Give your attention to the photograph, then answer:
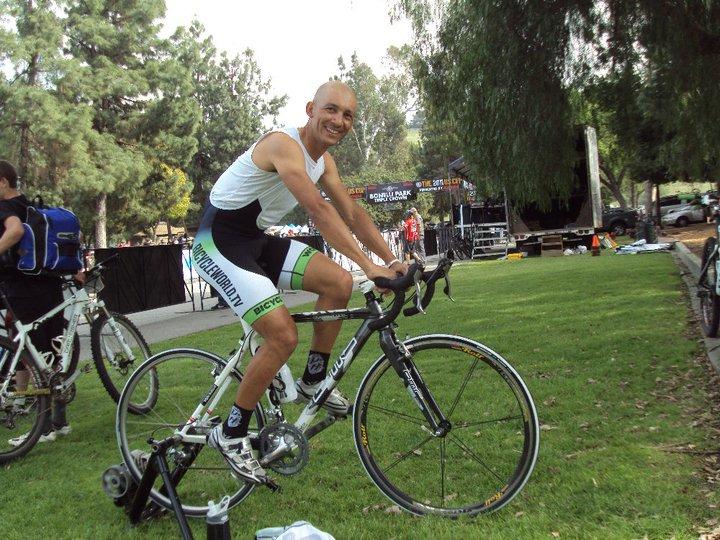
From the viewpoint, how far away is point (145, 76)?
3956cm

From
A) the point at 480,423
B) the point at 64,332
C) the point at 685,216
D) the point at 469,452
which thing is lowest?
the point at 685,216

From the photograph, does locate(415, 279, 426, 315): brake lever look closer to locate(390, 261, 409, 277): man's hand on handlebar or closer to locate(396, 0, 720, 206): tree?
locate(390, 261, 409, 277): man's hand on handlebar

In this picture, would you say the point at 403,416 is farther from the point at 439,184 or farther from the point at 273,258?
the point at 439,184

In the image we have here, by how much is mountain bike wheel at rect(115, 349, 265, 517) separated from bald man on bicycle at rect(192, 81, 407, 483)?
10.2 inches

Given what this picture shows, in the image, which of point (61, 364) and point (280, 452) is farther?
point (61, 364)

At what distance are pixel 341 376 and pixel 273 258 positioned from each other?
0.70m

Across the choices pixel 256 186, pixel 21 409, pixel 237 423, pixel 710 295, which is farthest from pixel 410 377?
pixel 710 295

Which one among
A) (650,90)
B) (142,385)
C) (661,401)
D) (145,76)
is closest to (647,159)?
(145,76)

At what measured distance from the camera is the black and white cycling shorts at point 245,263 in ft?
10.4

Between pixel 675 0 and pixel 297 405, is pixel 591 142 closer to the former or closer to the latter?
pixel 675 0

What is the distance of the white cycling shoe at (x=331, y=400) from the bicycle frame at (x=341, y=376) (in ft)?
0.14

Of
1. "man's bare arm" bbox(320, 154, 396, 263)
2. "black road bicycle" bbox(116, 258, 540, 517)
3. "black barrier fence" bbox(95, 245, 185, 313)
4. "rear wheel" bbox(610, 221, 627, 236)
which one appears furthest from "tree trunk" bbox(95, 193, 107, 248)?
"man's bare arm" bbox(320, 154, 396, 263)

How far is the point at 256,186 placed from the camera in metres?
3.21

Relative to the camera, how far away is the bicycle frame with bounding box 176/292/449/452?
10.3 ft
